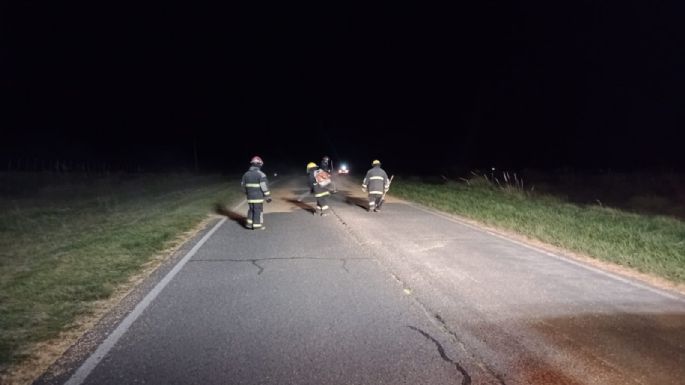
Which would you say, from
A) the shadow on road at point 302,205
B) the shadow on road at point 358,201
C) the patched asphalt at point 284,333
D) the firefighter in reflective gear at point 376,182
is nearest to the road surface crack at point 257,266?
the patched asphalt at point 284,333

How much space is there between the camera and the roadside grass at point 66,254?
5594 millimetres

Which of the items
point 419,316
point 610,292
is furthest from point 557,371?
point 610,292

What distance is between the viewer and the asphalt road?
4.34m

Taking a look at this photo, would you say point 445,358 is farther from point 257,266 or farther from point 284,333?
point 257,266

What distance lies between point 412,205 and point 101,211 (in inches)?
442

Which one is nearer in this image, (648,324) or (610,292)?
(648,324)

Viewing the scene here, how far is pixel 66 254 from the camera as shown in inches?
370

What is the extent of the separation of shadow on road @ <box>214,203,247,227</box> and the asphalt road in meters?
4.61

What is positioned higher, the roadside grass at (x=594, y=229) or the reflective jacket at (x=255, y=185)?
the reflective jacket at (x=255, y=185)

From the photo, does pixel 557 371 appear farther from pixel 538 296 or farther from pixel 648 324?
pixel 538 296

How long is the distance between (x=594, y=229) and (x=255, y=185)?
826cm

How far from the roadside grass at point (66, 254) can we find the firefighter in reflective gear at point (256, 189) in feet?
6.02

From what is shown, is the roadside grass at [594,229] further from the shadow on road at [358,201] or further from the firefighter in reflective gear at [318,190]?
the firefighter in reflective gear at [318,190]

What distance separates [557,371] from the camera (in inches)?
173
